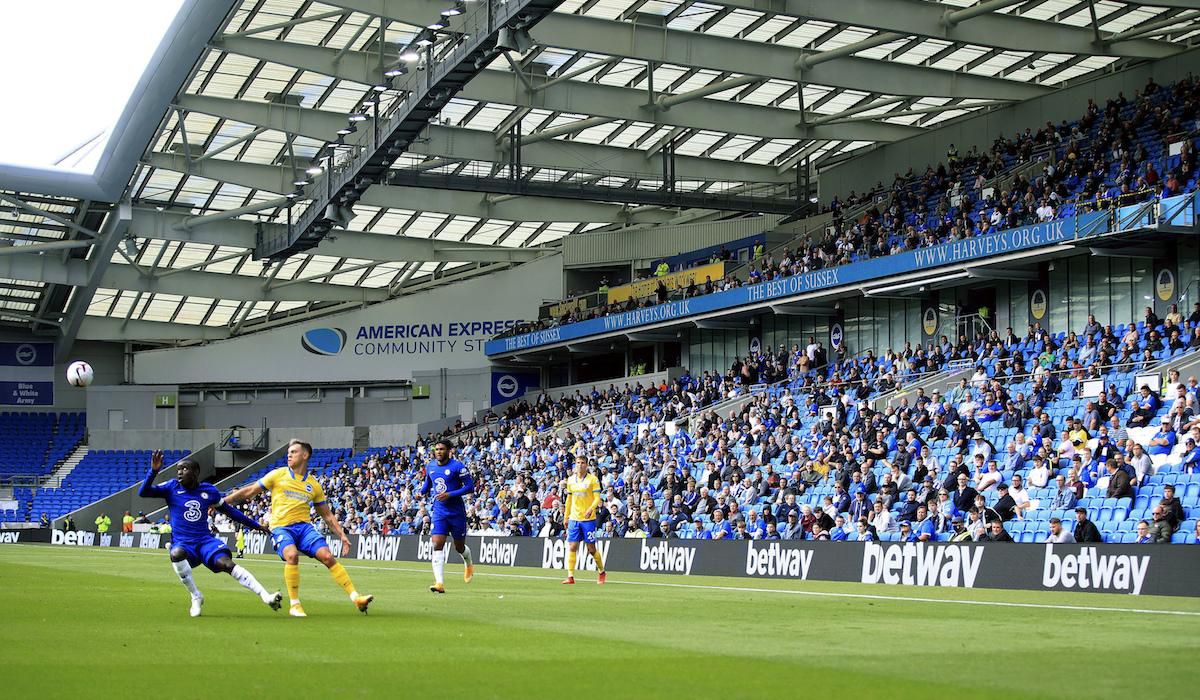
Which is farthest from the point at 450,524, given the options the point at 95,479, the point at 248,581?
the point at 95,479

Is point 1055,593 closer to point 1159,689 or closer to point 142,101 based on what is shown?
point 1159,689

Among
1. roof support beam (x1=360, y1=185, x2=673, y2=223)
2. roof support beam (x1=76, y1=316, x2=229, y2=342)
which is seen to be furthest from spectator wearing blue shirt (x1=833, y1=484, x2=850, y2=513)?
roof support beam (x1=76, y1=316, x2=229, y2=342)

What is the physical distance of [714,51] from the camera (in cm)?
3916

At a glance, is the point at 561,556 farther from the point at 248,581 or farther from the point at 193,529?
the point at 248,581

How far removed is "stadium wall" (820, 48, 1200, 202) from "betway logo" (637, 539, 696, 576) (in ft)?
79.8

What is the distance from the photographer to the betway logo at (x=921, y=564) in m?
20.6

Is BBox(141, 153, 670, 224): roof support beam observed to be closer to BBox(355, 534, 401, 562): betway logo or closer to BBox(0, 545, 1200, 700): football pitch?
BBox(355, 534, 401, 562): betway logo

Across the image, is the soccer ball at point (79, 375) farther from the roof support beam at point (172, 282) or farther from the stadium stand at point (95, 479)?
the stadium stand at point (95, 479)

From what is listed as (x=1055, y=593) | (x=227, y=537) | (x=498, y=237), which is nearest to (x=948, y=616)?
(x=1055, y=593)

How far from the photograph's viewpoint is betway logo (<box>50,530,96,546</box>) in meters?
59.4

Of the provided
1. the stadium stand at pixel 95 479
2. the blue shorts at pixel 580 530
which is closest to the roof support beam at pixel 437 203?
the stadium stand at pixel 95 479

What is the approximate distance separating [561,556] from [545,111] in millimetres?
18552

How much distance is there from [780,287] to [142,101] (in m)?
21.0

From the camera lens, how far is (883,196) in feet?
161
